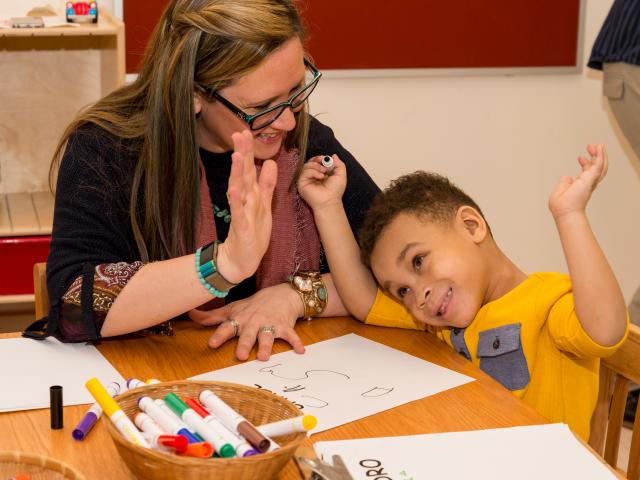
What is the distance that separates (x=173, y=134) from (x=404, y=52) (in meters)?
1.60

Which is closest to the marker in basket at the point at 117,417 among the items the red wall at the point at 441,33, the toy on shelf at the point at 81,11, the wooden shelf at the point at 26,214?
the wooden shelf at the point at 26,214

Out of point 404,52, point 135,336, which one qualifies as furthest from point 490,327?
point 404,52

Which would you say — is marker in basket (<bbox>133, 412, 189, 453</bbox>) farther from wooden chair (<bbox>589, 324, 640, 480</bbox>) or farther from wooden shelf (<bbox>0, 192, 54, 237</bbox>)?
wooden shelf (<bbox>0, 192, 54, 237</bbox>)

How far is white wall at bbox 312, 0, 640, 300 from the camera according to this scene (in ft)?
10.0

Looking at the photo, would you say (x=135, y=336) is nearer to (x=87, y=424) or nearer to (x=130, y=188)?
(x=130, y=188)

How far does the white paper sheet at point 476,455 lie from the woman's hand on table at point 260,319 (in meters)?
0.34

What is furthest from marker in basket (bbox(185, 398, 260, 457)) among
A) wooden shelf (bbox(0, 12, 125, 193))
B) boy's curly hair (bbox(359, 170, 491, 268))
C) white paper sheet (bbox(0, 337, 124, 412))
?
wooden shelf (bbox(0, 12, 125, 193))

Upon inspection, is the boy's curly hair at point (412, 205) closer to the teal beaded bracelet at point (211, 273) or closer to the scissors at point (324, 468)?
the teal beaded bracelet at point (211, 273)

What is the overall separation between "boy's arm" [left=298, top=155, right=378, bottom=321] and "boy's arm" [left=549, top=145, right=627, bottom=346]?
0.38 m

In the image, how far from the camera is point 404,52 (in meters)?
3.00

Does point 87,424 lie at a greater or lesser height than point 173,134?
lesser

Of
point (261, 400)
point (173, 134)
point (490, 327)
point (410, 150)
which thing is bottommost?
point (410, 150)

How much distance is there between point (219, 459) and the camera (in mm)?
844

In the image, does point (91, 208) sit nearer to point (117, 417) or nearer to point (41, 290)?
point (41, 290)
